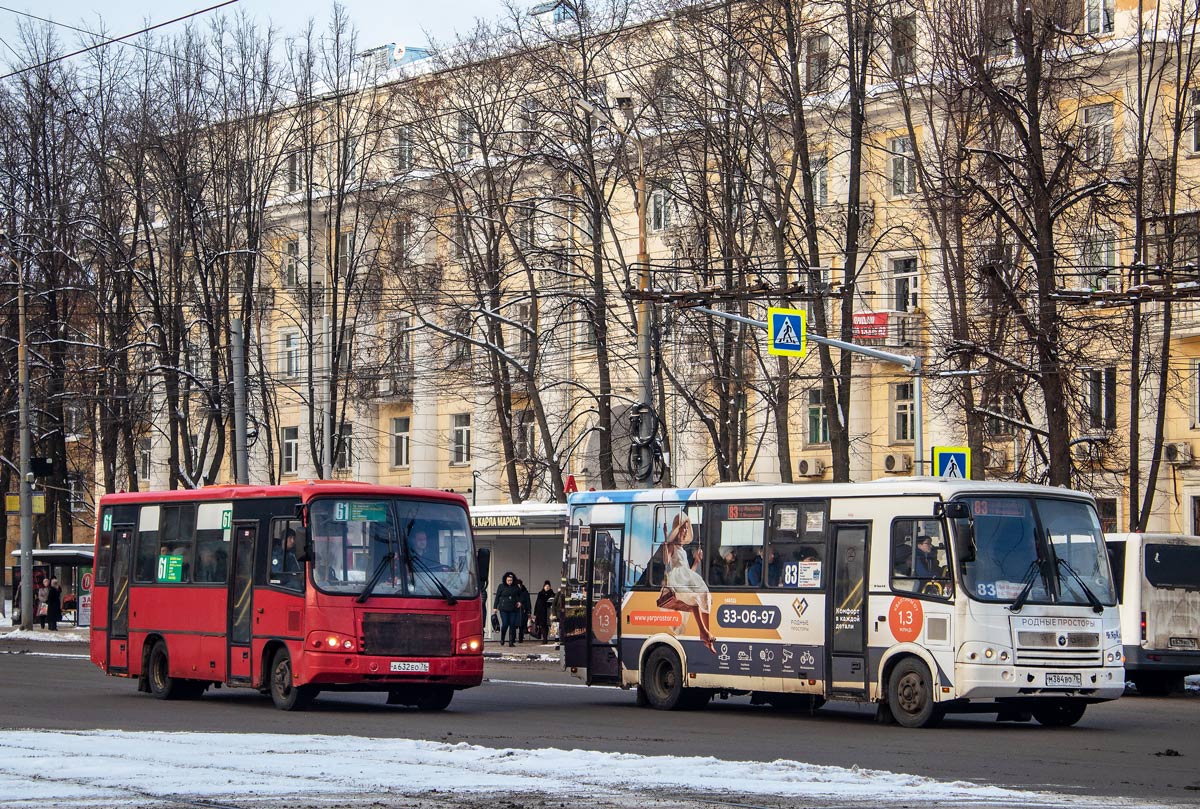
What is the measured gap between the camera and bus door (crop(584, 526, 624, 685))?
73.0 ft

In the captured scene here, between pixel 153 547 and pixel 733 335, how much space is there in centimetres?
1947

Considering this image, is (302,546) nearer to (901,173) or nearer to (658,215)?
(901,173)

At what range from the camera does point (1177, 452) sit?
43656mm

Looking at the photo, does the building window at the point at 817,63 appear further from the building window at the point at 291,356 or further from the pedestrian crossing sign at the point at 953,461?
the building window at the point at 291,356

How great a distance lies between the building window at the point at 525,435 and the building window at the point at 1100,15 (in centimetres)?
1981

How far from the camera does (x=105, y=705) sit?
2159 centimetres

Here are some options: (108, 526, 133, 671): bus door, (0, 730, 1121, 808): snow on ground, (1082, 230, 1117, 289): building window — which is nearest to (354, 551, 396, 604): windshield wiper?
(108, 526, 133, 671): bus door

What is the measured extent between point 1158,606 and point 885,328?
20.3 metres

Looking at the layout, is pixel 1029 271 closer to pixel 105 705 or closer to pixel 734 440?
pixel 734 440

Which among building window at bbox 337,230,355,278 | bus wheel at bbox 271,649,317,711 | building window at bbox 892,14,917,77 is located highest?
building window at bbox 892,14,917,77

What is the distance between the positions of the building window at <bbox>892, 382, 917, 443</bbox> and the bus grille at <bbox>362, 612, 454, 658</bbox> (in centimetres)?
3165

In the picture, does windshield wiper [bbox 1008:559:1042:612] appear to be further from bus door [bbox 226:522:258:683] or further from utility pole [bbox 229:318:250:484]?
utility pole [bbox 229:318:250:484]

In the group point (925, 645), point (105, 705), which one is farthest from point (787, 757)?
point (105, 705)

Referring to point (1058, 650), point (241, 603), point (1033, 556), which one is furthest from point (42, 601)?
A: point (1058, 650)
